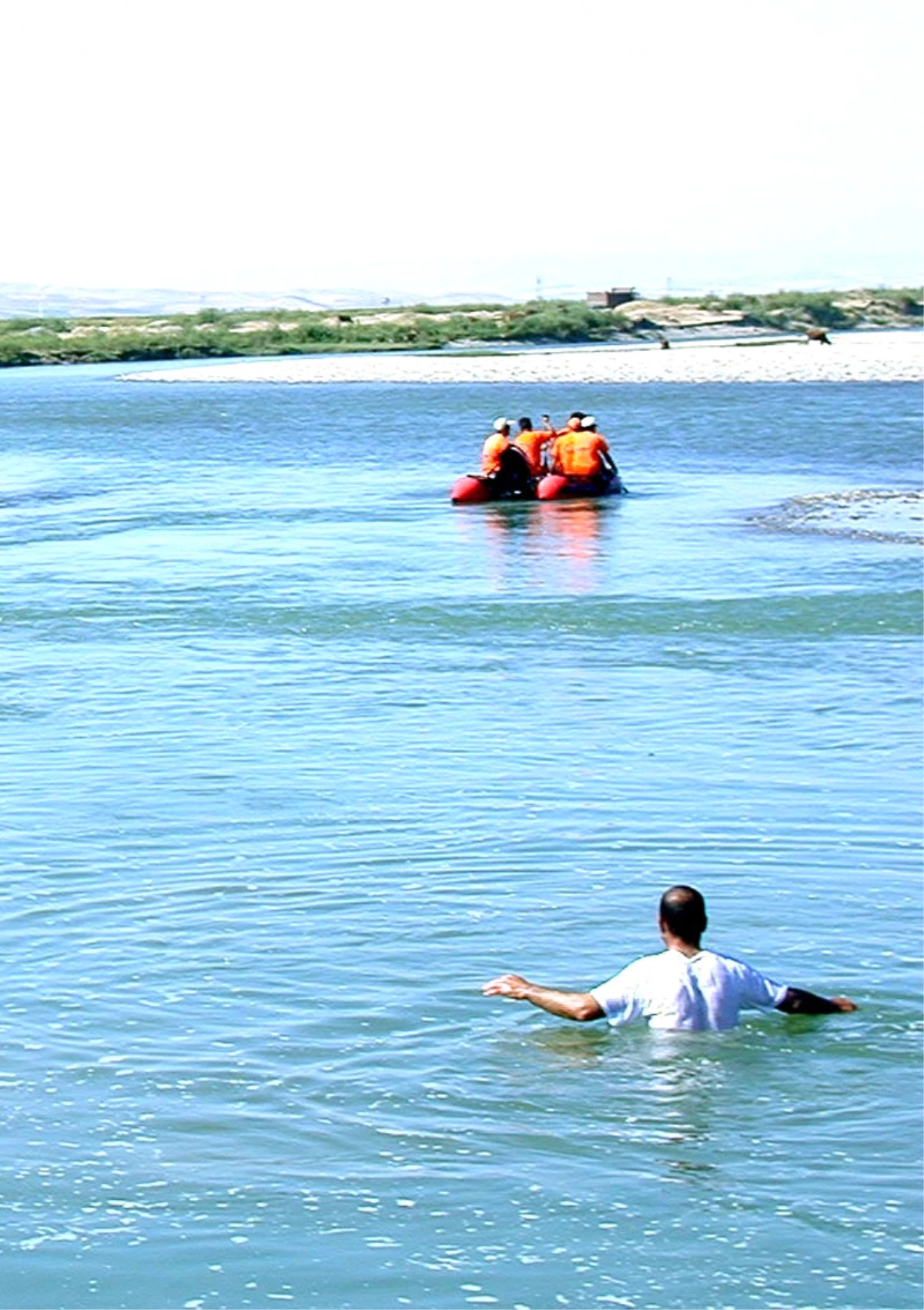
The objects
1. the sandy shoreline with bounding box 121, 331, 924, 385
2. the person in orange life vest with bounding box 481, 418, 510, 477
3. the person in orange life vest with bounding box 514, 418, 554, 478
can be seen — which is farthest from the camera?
the sandy shoreline with bounding box 121, 331, 924, 385

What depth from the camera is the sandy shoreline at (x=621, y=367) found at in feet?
218

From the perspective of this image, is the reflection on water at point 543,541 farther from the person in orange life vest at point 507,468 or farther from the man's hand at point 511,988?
the man's hand at point 511,988

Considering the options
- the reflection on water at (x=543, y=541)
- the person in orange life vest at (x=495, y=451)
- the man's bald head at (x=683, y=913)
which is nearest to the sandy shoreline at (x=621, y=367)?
the person in orange life vest at (x=495, y=451)

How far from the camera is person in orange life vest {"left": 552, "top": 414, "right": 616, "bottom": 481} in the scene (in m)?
30.8

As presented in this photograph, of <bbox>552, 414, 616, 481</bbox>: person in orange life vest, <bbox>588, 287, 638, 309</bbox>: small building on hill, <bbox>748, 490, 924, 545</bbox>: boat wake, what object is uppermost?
<bbox>588, 287, 638, 309</bbox>: small building on hill

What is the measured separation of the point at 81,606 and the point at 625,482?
15.0m

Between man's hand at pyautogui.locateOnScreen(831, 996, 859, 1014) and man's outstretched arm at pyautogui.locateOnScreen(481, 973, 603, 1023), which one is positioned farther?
man's hand at pyautogui.locateOnScreen(831, 996, 859, 1014)

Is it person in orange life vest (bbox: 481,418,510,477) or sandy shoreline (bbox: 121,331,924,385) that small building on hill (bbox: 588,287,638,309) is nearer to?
sandy shoreline (bbox: 121,331,924,385)

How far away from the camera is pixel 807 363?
68812mm

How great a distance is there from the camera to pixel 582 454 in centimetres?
3089

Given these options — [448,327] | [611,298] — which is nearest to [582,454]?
[448,327]

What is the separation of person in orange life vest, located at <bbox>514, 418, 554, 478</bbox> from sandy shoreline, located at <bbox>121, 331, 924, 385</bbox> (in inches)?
1255

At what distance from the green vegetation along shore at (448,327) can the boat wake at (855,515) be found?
7095cm

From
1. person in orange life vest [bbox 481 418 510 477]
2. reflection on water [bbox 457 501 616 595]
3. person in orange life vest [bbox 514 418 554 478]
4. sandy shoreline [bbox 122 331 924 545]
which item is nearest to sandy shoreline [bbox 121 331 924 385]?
sandy shoreline [bbox 122 331 924 545]
